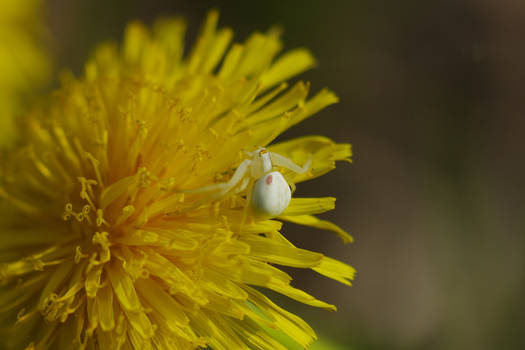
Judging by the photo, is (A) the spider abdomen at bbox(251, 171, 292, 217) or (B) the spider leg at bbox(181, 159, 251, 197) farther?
(B) the spider leg at bbox(181, 159, 251, 197)

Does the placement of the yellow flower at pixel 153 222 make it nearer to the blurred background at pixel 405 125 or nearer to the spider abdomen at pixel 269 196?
the spider abdomen at pixel 269 196

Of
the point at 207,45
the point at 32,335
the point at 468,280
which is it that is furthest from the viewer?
the point at 468,280

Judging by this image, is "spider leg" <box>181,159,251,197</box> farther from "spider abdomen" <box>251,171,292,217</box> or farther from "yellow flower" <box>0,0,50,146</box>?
"yellow flower" <box>0,0,50,146</box>

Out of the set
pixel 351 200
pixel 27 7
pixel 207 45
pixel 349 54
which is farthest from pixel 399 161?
pixel 27 7

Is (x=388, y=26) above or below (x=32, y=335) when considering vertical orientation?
above

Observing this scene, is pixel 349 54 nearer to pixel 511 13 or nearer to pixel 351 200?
pixel 351 200

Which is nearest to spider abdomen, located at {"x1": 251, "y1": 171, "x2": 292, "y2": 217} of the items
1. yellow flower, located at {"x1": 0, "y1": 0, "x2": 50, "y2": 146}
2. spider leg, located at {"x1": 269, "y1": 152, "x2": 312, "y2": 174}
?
spider leg, located at {"x1": 269, "y1": 152, "x2": 312, "y2": 174}

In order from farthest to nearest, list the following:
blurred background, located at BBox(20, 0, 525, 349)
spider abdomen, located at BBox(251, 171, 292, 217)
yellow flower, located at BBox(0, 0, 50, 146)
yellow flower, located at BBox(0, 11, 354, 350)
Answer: blurred background, located at BBox(20, 0, 525, 349)
yellow flower, located at BBox(0, 0, 50, 146)
yellow flower, located at BBox(0, 11, 354, 350)
spider abdomen, located at BBox(251, 171, 292, 217)

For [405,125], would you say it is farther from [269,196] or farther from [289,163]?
[269,196]

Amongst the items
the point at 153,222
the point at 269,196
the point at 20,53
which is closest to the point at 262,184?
the point at 269,196
